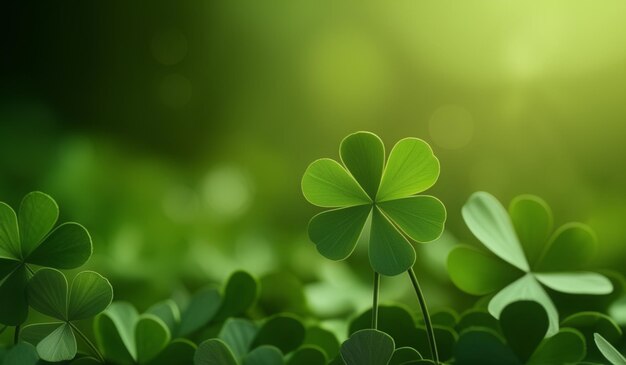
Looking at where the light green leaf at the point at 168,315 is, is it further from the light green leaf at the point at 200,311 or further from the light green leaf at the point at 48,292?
the light green leaf at the point at 48,292

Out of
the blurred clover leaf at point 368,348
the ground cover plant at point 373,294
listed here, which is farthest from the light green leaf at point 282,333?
the blurred clover leaf at point 368,348

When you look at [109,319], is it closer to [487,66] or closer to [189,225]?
[189,225]

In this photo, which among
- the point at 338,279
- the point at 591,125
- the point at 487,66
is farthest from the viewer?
the point at 487,66

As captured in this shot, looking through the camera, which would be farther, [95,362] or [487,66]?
[487,66]

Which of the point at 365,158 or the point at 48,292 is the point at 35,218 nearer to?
the point at 48,292

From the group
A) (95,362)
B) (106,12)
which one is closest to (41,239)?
(95,362)

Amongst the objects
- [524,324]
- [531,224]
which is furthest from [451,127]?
[524,324]

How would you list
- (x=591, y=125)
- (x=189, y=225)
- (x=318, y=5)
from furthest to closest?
(x=318, y=5) → (x=591, y=125) → (x=189, y=225)
